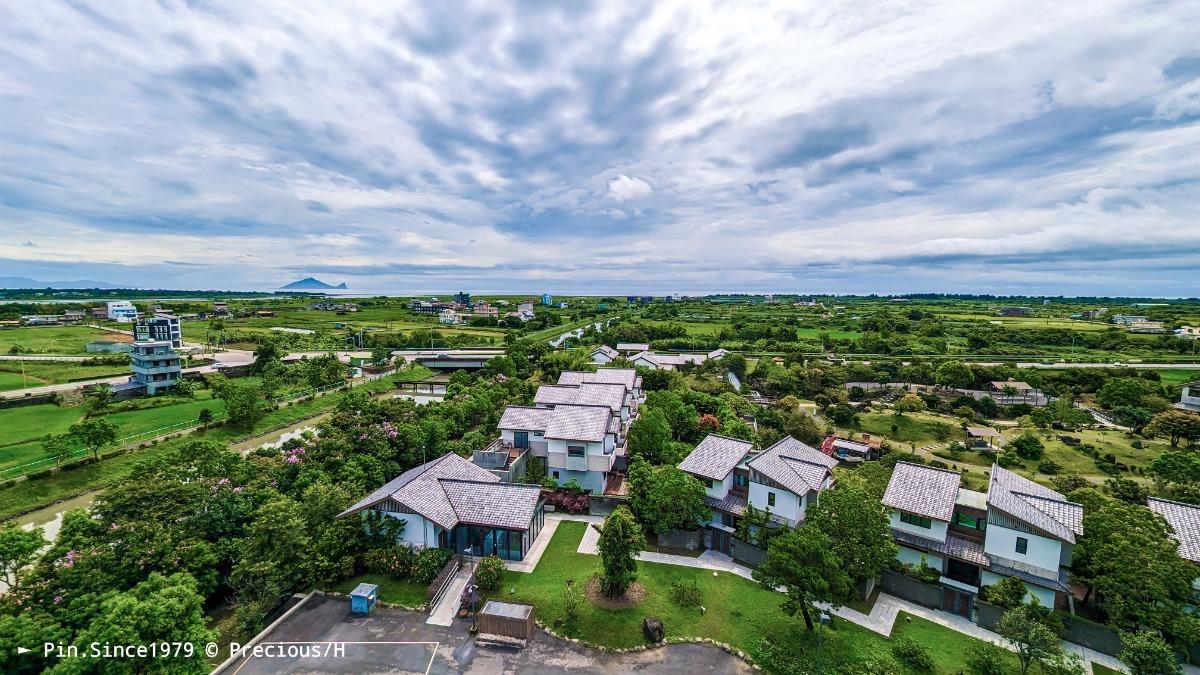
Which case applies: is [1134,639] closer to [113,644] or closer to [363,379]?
[113,644]

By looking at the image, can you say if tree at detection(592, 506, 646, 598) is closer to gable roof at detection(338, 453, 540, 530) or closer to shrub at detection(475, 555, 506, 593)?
gable roof at detection(338, 453, 540, 530)

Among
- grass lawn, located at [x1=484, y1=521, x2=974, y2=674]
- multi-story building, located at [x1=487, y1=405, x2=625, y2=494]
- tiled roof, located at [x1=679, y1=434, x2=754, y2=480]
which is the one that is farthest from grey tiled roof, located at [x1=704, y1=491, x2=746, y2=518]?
multi-story building, located at [x1=487, y1=405, x2=625, y2=494]

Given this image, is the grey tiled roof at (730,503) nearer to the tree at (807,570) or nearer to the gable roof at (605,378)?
the tree at (807,570)

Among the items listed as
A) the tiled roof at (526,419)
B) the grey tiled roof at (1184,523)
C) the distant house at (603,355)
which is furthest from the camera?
the distant house at (603,355)

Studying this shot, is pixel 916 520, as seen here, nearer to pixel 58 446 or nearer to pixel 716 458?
pixel 716 458

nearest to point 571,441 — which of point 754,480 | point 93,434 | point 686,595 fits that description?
point 754,480

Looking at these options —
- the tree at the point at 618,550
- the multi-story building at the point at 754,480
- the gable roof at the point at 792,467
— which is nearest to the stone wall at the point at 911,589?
the multi-story building at the point at 754,480
